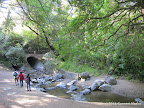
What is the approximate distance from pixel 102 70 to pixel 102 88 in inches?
161

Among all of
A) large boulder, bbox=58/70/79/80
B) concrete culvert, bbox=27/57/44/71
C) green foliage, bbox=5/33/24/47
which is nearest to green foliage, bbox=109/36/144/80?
large boulder, bbox=58/70/79/80

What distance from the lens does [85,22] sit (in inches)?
208

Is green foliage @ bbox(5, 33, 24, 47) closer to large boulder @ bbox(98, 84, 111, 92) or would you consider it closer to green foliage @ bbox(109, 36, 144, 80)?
large boulder @ bbox(98, 84, 111, 92)

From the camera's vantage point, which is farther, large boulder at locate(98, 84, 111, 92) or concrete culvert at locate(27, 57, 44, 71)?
concrete culvert at locate(27, 57, 44, 71)

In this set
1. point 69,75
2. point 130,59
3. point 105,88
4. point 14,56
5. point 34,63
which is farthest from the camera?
point 34,63

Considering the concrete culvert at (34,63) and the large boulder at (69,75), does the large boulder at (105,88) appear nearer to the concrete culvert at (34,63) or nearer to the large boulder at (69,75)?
the large boulder at (69,75)

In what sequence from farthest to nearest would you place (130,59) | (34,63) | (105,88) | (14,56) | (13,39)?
(34,63) < (13,39) < (14,56) < (130,59) < (105,88)

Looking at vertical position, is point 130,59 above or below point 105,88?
above

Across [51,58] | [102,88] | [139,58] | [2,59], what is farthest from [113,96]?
[2,59]

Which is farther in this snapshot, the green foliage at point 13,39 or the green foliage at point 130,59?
the green foliage at point 13,39

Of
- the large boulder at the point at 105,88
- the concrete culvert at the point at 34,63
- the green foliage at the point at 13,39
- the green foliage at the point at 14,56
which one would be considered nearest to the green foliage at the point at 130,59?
the large boulder at the point at 105,88

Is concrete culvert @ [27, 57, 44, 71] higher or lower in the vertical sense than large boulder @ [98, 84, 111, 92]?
higher

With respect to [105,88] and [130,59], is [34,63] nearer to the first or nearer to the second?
[105,88]

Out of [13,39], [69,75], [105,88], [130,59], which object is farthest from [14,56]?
[130,59]
